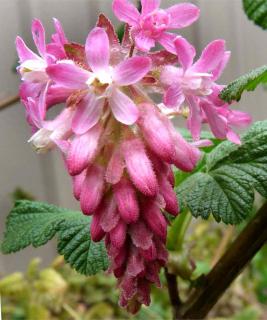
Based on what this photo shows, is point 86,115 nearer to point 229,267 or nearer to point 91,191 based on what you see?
point 91,191

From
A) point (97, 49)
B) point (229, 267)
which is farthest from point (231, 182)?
point (97, 49)

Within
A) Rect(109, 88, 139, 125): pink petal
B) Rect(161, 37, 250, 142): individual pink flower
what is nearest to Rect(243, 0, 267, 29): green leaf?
Rect(161, 37, 250, 142): individual pink flower

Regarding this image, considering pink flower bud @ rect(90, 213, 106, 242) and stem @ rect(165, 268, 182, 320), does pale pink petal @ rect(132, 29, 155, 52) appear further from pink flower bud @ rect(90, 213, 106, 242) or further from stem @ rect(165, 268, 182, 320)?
stem @ rect(165, 268, 182, 320)

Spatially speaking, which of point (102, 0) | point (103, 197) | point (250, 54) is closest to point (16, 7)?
point (102, 0)

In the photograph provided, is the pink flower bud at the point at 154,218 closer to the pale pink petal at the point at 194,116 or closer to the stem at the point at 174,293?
the pale pink petal at the point at 194,116

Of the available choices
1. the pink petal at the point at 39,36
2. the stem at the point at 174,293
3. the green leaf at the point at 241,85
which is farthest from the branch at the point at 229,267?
the pink petal at the point at 39,36

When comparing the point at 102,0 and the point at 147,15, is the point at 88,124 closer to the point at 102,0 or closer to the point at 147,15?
the point at 147,15
